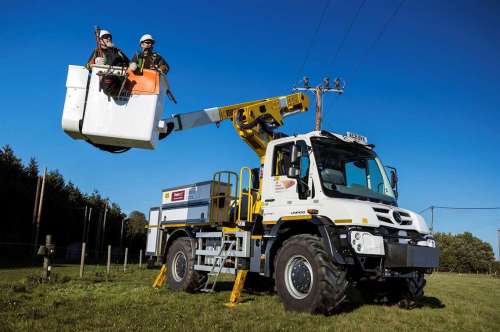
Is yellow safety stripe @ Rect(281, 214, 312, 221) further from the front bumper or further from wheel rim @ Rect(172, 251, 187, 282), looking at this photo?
wheel rim @ Rect(172, 251, 187, 282)

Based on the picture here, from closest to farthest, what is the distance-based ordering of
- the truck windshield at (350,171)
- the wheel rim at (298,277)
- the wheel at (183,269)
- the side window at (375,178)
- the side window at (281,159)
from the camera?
the wheel rim at (298,277) < the truck windshield at (350,171) < the side window at (375,178) < the side window at (281,159) < the wheel at (183,269)

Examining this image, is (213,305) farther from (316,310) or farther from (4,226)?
(4,226)

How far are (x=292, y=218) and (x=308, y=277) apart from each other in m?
1.23

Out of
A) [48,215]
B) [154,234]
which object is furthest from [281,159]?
[48,215]

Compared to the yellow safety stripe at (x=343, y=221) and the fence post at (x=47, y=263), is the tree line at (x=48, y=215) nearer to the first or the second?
the fence post at (x=47, y=263)

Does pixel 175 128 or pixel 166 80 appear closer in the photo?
pixel 166 80

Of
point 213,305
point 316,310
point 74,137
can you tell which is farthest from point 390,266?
point 74,137

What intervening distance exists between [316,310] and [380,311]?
1.60m

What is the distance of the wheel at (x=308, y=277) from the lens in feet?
26.5

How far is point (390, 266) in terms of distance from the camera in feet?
27.2

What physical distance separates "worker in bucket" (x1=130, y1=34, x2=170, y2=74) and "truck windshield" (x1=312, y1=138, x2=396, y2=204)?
3.45 meters

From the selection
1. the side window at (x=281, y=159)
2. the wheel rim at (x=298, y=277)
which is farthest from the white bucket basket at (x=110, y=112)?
the wheel rim at (x=298, y=277)

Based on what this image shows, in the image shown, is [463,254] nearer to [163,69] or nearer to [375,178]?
[375,178]

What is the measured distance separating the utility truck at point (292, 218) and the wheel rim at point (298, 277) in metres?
0.02
